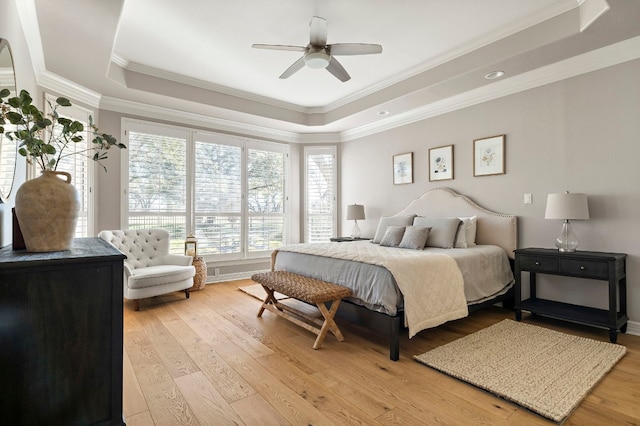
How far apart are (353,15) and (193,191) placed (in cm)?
343

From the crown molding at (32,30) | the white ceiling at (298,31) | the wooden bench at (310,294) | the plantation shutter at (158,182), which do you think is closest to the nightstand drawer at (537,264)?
the wooden bench at (310,294)

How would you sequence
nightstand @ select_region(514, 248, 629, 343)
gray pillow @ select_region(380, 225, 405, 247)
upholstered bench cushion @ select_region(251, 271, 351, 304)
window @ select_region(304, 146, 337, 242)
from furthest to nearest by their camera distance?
window @ select_region(304, 146, 337, 242) < gray pillow @ select_region(380, 225, 405, 247) < nightstand @ select_region(514, 248, 629, 343) < upholstered bench cushion @ select_region(251, 271, 351, 304)

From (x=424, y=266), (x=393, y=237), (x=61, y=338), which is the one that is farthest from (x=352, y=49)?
(x=61, y=338)

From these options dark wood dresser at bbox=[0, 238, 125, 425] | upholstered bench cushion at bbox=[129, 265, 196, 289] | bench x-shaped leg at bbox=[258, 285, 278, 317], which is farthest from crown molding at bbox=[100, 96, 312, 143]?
dark wood dresser at bbox=[0, 238, 125, 425]

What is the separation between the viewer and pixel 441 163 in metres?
4.64

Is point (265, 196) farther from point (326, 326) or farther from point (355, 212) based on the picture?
point (326, 326)

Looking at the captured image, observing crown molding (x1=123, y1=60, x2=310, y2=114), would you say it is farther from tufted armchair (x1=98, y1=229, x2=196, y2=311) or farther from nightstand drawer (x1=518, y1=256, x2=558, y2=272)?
nightstand drawer (x1=518, y1=256, x2=558, y2=272)

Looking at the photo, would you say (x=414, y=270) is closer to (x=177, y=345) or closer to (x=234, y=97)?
(x=177, y=345)

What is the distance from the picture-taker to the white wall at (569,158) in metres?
3.10

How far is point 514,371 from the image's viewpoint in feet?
7.49

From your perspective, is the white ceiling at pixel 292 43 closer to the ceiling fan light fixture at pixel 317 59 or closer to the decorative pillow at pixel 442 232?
the ceiling fan light fixture at pixel 317 59

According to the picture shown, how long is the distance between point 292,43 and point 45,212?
289cm

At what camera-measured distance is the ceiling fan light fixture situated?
2965mm

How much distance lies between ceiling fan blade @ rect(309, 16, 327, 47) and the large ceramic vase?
2287 mm
